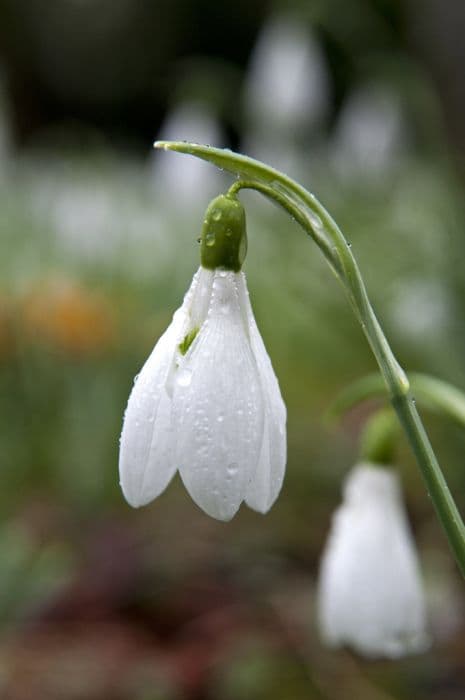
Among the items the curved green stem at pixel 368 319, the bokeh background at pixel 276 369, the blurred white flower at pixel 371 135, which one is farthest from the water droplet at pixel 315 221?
the blurred white flower at pixel 371 135

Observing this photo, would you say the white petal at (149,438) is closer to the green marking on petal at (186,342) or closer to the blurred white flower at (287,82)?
the green marking on petal at (186,342)

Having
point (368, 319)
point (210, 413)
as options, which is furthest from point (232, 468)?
point (368, 319)

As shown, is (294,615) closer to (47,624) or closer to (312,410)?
(47,624)

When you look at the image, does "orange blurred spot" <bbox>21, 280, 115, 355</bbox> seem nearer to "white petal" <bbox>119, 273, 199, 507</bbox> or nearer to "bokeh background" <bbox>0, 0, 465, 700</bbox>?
"bokeh background" <bbox>0, 0, 465, 700</bbox>

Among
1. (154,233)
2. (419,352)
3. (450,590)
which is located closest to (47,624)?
(450,590)

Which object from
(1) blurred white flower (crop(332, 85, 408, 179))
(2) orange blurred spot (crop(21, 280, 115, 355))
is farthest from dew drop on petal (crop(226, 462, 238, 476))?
(1) blurred white flower (crop(332, 85, 408, 179))

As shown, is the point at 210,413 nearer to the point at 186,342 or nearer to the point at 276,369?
the point at 186,342
